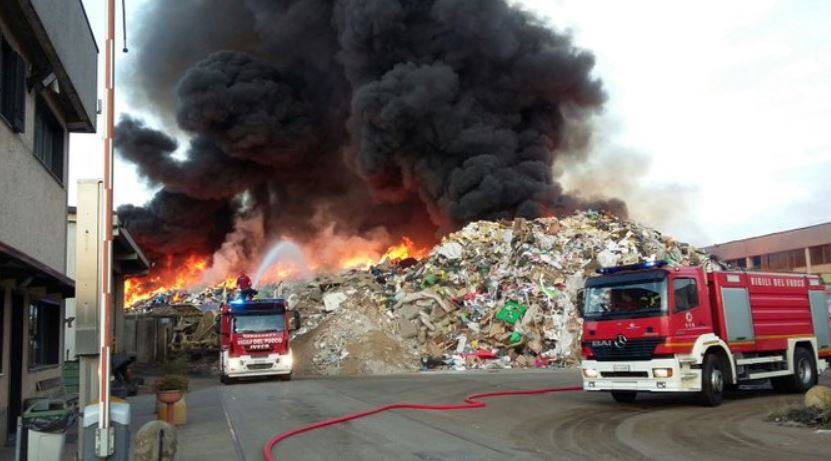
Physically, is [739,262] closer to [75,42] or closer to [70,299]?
[70,299]

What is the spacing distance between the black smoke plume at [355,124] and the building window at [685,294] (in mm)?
28215

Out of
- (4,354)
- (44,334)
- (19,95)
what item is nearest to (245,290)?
(44,334)

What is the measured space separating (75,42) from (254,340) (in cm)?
1009

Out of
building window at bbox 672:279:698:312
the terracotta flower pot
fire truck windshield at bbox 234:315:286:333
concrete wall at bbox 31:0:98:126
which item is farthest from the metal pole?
fire truck windshield at bbox 234:315:286:333

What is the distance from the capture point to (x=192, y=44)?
55.3 m

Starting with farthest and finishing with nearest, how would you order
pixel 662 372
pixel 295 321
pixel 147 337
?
pixel 147 337
pixel 295 321
pixel 662 372

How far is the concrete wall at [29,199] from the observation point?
9305 millimetres

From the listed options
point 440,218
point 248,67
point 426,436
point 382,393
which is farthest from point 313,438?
point 248,67

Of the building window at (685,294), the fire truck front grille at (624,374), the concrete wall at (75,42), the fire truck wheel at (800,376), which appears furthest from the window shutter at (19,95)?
the fire truck wheel at (800,376)

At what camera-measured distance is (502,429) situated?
32.8 feet

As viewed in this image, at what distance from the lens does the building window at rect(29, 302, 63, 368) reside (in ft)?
39.5

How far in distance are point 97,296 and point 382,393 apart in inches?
420

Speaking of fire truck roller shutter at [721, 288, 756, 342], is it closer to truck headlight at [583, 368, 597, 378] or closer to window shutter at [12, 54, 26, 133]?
truck headlight at [583, 368, 597, 378]

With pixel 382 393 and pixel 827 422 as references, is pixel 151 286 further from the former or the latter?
pixel 827 422
